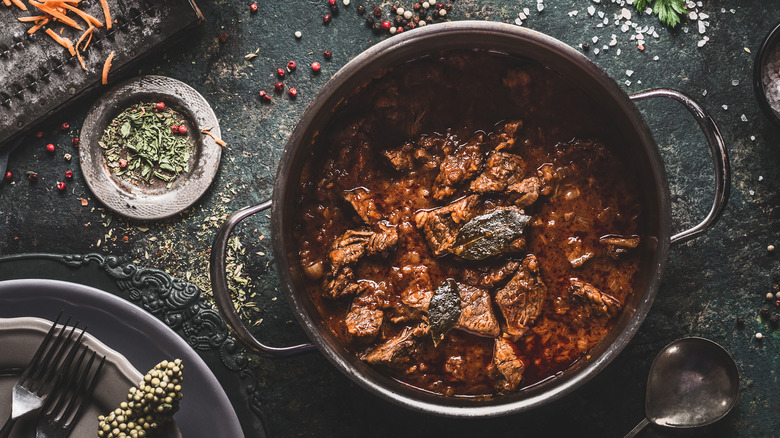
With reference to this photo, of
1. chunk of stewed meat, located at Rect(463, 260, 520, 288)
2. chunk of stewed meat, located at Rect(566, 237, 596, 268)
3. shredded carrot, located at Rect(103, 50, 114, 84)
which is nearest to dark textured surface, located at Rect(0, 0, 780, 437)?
shredded carrot, located at Rect(103, 50, 114, 84)

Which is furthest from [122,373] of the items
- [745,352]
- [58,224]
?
[745,352]

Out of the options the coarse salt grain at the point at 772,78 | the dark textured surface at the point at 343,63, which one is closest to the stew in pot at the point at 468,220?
the dark textured surface at the point at 343,63

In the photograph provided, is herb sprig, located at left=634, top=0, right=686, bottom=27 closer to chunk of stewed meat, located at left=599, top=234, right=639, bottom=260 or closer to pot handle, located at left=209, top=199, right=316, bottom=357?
chunk of stewed meat, located at left=599, top=234, right=639, bottom=260

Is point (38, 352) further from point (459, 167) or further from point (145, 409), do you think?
point (459, 167)

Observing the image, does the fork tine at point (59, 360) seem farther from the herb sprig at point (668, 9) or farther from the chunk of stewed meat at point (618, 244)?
the herb sprig at point (668, 9)

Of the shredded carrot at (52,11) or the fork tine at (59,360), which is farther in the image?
the shredded carrot at (52,11)
